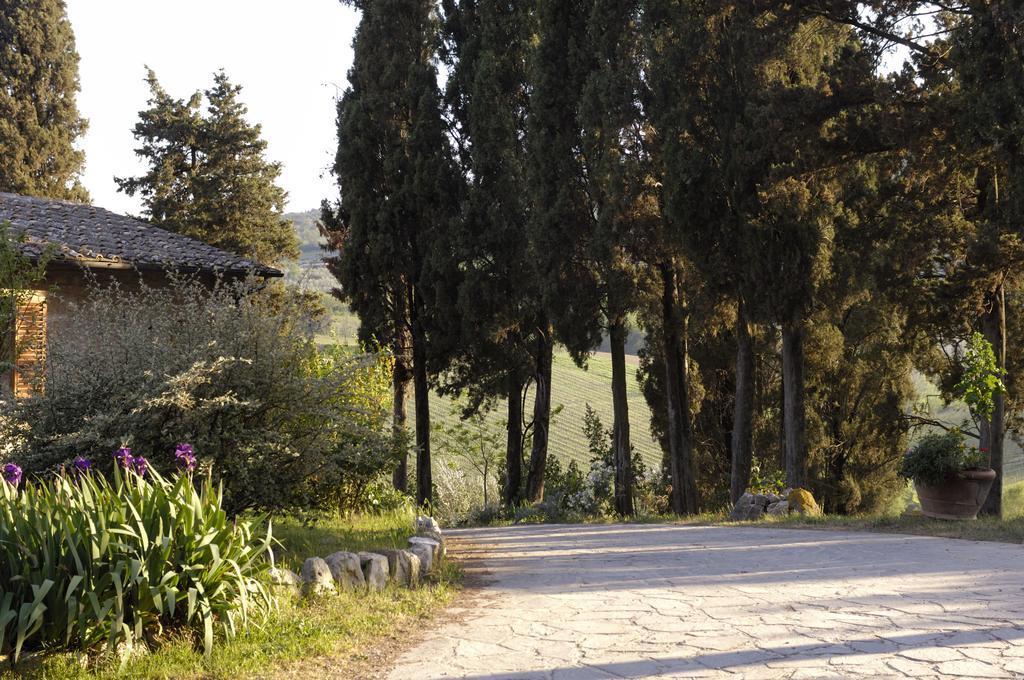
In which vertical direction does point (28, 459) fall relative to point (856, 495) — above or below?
above

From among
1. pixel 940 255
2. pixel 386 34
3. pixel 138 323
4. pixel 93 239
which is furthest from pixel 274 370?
pixel 386 34

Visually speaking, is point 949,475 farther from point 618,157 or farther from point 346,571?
point 618,157

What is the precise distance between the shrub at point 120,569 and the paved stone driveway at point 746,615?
1.20 meters

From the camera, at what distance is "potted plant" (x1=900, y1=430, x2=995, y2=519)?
10.8 meters

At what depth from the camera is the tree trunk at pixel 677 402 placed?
58.1 feet

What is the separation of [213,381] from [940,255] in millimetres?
13945

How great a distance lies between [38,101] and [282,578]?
24.5 m

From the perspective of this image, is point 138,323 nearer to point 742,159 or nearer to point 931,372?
point 742,159

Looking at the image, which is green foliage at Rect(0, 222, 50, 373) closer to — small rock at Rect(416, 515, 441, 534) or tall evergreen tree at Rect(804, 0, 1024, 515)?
small rock at Rect(416, 515, 441, 534)

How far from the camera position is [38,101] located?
25969mm

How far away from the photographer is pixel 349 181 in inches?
851

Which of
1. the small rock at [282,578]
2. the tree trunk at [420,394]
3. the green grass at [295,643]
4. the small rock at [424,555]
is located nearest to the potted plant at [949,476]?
the green grass at [295,643]

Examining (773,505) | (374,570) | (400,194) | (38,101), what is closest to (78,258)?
(374,570)

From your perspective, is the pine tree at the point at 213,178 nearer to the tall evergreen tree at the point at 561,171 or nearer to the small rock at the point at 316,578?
the tall evergreen tree at the point at 561,171
